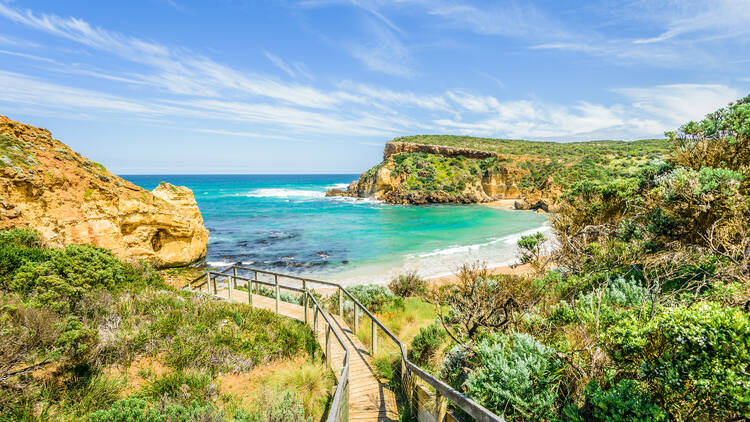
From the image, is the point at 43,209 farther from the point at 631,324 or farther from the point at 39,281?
the point at 631,324

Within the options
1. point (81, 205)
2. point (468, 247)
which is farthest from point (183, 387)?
point (468, 247)

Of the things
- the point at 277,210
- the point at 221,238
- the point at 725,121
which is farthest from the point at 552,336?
the point at 277,210

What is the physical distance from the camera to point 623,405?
9.12ft

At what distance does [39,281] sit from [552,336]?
9.44 m

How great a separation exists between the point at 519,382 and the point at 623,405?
3.25ft

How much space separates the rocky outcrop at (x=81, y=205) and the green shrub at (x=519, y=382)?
50.8 feet

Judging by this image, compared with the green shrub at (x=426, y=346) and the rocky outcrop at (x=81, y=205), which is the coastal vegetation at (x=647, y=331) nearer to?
the green shrub at (x=426, y=346)

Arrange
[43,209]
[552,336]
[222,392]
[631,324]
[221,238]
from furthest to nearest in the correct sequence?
1. [221,238]
2. [43,209]
3. [222,392]
4. [552,336]
5. [631,324]

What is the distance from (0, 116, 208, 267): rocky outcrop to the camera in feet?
38.4

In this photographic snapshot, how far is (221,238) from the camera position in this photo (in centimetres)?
3064

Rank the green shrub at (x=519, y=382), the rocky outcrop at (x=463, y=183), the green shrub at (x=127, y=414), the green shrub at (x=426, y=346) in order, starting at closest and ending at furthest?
the green shrub at (x=519, y=382) < the green shrub at (x=127, y=414) < the green shrub at (x=426, y=346) < the rocky outcrop at (x=463, y=183)

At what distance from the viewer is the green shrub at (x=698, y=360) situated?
7.75ft

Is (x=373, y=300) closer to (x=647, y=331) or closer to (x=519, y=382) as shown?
(x=519, y=382)

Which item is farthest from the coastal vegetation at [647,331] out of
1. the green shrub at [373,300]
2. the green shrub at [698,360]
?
the green shrub at [373,300]
